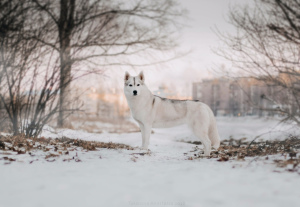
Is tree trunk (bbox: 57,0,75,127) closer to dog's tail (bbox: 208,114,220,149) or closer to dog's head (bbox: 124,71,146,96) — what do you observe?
dog's head (bbox: 124,71,146,96)

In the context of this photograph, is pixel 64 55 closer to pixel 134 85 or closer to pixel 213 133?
pixel 134 85

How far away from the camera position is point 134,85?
229 inches

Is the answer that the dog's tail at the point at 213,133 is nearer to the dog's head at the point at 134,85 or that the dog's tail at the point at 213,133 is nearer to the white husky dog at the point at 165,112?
the white husky dog at the point at 165,112

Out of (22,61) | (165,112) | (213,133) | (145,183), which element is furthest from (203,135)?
(22,61)

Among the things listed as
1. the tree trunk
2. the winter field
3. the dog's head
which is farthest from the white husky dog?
the tree trunk

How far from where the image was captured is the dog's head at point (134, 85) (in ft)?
18.9

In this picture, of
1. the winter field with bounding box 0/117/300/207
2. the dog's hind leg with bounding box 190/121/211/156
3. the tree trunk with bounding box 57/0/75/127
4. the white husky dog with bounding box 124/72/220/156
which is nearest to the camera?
the winter field with bounding box 0/117/300/207

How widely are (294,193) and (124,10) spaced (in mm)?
14108

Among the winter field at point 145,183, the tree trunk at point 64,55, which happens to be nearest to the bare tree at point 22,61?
the tree trunk at point 64,55

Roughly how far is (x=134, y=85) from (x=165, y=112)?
0.91 m

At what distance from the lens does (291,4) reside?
5.77m

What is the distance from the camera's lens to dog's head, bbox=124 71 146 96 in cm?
576

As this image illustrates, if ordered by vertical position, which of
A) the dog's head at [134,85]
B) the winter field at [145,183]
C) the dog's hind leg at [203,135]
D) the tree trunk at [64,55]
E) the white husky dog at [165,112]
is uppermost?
the tree trunk at [64,55]

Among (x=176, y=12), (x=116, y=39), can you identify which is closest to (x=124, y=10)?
(x=116, y=39)
